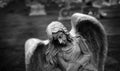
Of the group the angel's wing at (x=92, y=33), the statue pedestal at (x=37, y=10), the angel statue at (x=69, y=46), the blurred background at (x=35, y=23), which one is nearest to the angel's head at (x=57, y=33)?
the angel statue at (x=69, y=46)

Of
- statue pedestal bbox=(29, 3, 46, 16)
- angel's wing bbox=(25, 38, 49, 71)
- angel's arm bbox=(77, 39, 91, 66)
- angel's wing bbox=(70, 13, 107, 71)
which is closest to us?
angel's wing bbox=(25, 38, 49, 71)

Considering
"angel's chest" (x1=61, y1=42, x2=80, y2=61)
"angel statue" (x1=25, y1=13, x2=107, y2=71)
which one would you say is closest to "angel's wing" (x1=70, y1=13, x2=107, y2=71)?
"angel statue" (x1=25, y1=13, x2=107, y2=71)

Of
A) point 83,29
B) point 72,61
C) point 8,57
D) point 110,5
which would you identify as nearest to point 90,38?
point 83,29

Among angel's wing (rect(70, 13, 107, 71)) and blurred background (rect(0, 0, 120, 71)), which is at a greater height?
angel's wing (rect(70, 13, 107, 71))

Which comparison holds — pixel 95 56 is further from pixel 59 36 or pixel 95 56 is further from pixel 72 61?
pixel 59 36

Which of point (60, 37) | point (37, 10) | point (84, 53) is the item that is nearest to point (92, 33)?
point (84, 53)

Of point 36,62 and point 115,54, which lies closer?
point 36,62

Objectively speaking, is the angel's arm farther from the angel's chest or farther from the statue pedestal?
the statue pedestal
